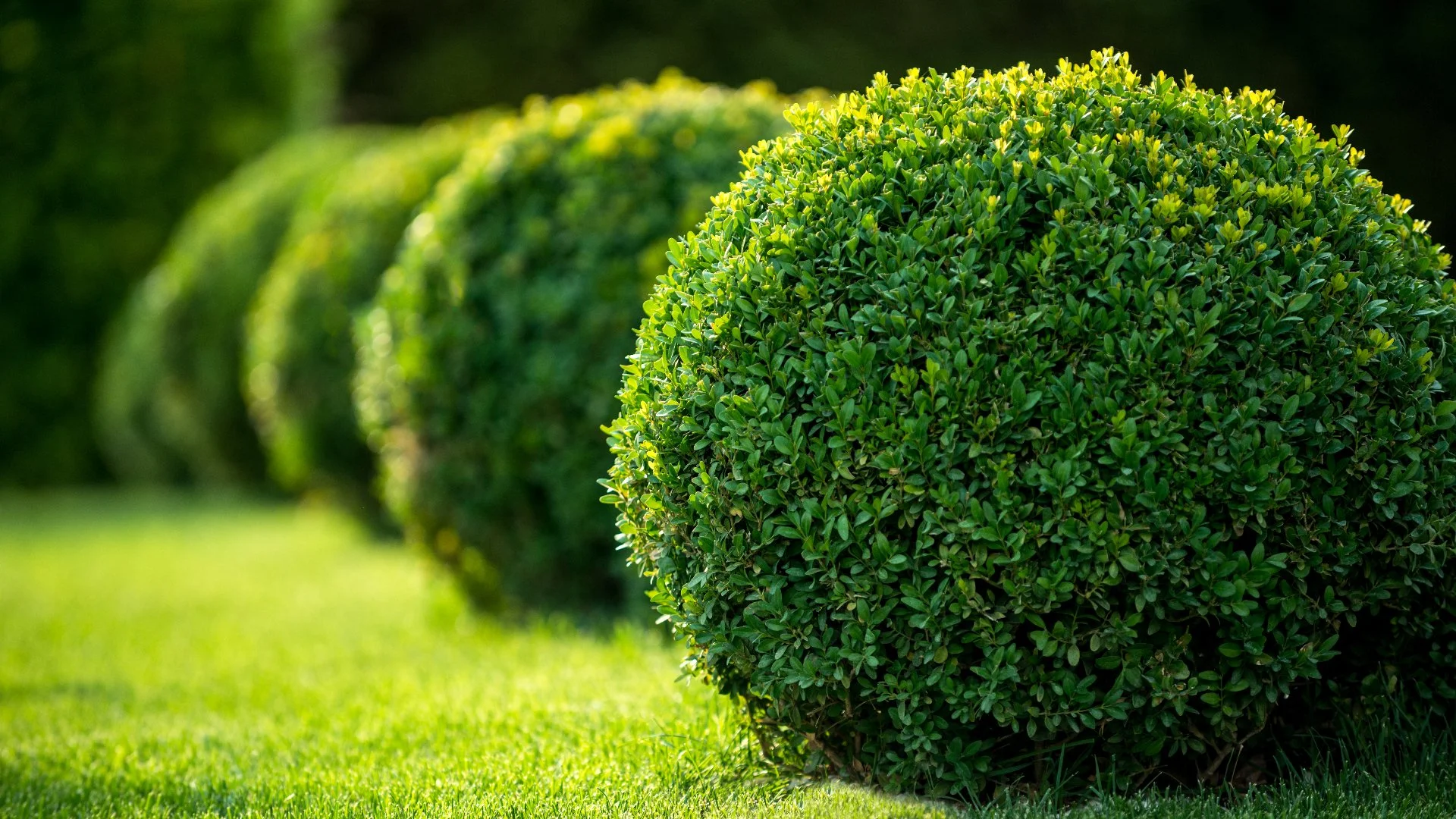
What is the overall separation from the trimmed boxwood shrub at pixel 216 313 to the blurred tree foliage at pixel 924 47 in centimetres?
547

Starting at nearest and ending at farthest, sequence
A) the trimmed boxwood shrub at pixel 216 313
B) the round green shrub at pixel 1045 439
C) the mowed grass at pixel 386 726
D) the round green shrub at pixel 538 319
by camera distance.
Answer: the round green shrub at pixel 1045 439 → the mowed grass at pixel 386 726 → the round green shrub at pixel 538 319 → the trimmed boxwood shrub at pixel 216 313

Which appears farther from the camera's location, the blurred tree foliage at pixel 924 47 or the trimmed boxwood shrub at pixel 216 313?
the trimmed boxwood shrub at pixel 216 313

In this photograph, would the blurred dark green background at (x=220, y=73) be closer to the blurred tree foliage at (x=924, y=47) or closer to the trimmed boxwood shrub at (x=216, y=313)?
the blurred tree foliage at (x=924, y=47)

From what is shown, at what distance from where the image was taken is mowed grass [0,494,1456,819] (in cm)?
334

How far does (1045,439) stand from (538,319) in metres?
3.38

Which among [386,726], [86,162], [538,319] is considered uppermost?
[86,162]

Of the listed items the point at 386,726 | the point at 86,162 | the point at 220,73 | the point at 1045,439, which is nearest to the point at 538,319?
the point at 386,726

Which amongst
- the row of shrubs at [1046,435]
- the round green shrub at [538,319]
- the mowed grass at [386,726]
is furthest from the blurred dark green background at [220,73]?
the row of shrubs at [1046,435]

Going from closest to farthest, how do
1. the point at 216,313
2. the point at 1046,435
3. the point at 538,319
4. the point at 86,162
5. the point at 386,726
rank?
the point at 1046,435 < the point at 386,726 < the point at 538,319 < the point at 216,313 < the point at 86,162

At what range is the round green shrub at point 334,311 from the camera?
9102 mm

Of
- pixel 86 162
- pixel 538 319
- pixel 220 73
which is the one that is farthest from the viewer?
pixel 220 73

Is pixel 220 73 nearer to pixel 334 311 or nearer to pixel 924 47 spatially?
pixel 924 47

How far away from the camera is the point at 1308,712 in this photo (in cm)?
352

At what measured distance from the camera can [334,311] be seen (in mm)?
9328
